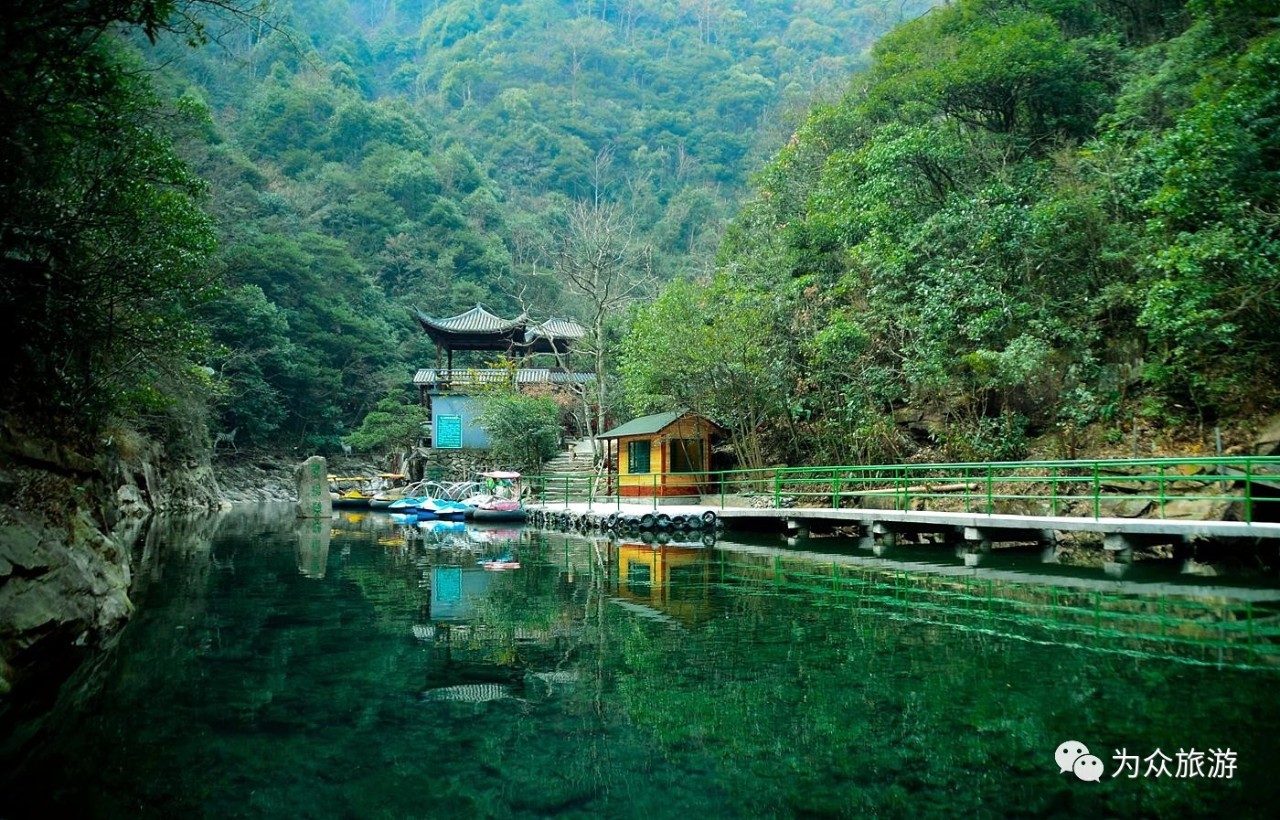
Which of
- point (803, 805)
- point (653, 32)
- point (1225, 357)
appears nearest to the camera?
point (803, 805)

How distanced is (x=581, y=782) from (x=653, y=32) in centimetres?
9011

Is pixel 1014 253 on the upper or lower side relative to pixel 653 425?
upper

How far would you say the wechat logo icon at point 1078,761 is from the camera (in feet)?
14.4

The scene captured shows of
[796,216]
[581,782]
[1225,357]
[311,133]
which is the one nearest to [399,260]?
[311,133]

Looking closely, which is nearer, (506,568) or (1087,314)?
(506,568)

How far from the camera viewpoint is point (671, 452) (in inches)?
894

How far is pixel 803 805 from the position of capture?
4074 mm

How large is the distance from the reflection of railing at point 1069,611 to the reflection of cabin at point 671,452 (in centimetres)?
1021

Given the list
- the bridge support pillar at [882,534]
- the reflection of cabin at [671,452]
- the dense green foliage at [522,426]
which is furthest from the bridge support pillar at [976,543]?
the dense green foliage at [522,426]

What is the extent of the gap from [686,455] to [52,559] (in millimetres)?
17470

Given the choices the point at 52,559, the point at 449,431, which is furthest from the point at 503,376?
the point at 52,559

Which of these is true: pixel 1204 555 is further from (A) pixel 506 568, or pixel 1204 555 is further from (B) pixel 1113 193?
(A) pixel 506 568

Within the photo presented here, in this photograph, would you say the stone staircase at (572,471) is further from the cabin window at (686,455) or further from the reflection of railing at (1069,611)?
the reflection of railing at (1069,611)

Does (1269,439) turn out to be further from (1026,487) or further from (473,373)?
(473,373)
